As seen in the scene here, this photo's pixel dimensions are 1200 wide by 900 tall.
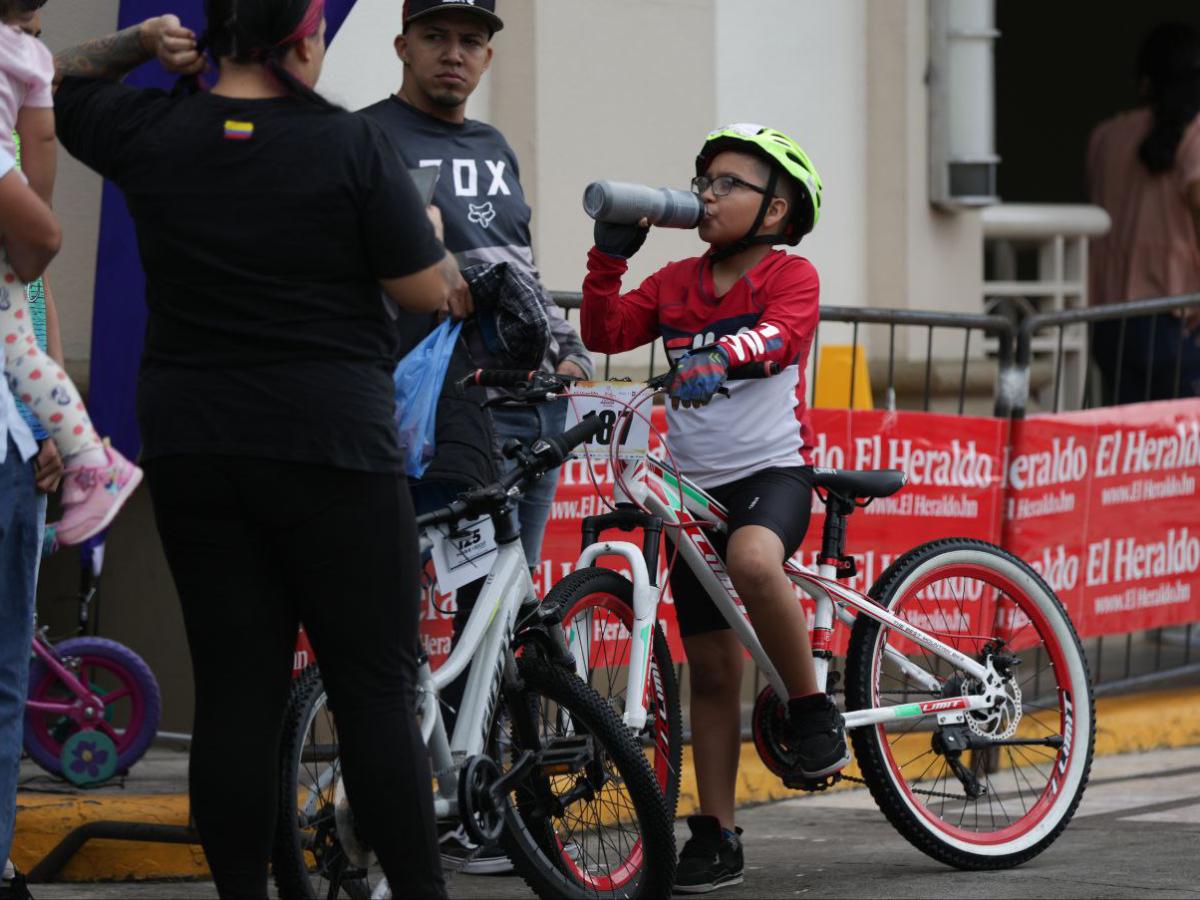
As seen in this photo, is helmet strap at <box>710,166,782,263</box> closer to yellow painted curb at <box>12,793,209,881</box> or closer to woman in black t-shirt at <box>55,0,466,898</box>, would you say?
woman in black t-shirt at <box>55,0,466,898</box>

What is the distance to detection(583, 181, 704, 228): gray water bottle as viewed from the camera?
445 centimetres

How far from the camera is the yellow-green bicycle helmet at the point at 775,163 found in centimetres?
481

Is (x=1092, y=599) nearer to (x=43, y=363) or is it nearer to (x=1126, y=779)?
(x=1126, y=779)

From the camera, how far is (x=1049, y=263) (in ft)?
31.5

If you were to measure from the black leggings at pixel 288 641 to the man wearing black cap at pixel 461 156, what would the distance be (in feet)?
3.88

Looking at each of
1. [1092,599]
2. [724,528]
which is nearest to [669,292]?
[724,528]

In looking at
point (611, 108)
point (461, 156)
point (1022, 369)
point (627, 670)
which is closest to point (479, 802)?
point (627, 670)

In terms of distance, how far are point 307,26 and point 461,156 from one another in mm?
1485

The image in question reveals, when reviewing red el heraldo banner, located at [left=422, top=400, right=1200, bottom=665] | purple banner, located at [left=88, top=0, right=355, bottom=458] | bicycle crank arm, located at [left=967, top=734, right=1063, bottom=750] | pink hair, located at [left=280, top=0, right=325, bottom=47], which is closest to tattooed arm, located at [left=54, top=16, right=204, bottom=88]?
pink hair, located at [left=280, top=0, right=325, bottom=47]

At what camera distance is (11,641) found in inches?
152

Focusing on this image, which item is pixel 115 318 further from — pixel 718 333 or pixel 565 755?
pixel 565 755

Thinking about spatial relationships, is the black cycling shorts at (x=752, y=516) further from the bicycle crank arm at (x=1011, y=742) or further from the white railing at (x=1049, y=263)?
the white railing at (x=1049, y=263)

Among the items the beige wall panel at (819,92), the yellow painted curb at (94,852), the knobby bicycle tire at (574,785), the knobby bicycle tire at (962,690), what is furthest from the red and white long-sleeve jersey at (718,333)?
the beige wall panel at (819,92)

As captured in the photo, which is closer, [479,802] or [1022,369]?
[479,802]
